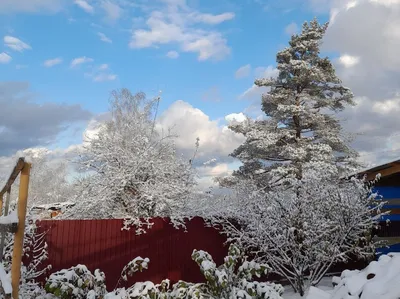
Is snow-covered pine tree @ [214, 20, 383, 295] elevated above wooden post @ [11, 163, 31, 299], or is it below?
above

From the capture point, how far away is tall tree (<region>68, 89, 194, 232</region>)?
8773 millimetres

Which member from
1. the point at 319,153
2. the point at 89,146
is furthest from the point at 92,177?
the point at 319,153

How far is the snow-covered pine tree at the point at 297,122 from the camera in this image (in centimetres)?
1523

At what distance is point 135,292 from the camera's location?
13.3ft

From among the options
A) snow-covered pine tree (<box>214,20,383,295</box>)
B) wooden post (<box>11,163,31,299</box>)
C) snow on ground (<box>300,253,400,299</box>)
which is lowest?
snow on ground (<box>300,253,400,299</box>)

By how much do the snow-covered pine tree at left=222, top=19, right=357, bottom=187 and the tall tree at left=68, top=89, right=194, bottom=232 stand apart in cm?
651

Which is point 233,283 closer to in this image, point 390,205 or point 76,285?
point 76,285

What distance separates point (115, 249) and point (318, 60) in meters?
13.1

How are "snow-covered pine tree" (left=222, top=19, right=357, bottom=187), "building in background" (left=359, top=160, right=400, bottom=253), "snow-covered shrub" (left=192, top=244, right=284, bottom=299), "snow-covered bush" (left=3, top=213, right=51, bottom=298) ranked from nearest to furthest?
"snow-covered shrub" (left=192, top=244, right=284, bottom=299) → "snow-covered bush" (left=3, top=213, right=51, bottom=298) → "building in background" (left=359, top=160, right=400, bottom=253) → "snow-covered pine tree" (left=222, top=19, right=357, bottom=187)

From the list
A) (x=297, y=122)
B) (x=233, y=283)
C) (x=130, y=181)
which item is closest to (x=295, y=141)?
(x=297, y=122)

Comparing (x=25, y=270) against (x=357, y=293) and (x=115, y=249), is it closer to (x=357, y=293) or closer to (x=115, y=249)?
(x=115, y=249)

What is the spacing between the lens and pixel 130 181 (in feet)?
29.9

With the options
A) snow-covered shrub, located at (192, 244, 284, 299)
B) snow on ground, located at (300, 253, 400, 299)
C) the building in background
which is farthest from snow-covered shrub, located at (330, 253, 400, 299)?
the building in background

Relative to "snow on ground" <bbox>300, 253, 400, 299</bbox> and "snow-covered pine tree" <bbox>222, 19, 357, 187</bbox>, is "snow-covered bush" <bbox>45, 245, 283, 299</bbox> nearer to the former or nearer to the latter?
"snow on ground" <bbox>300, 253, 400, 299</bbox>
